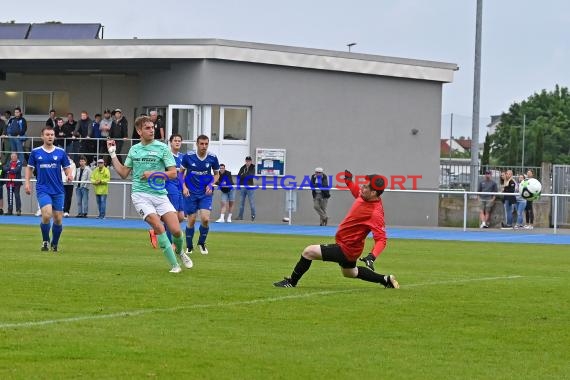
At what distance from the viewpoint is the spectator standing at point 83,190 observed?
1476 inches

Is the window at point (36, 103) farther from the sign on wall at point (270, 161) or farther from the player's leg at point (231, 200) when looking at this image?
the player's leg at point (231, 200)

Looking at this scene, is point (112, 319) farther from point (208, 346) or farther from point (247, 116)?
point (247, 116)

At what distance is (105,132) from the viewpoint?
130 ft

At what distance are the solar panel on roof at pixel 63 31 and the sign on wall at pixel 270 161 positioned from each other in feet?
25.7

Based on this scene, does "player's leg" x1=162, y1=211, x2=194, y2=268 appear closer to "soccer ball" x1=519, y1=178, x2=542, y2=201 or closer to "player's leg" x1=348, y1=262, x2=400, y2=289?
"player's leg" x1=348, y1=262, x2=400, y2=289

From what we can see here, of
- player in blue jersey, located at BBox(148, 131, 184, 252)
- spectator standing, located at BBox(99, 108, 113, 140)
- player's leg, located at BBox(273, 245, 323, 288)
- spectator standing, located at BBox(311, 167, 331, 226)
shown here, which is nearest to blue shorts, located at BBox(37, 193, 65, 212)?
player in blue jersey, located at BBox(148, 131, 184, 252)

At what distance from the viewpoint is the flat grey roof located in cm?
4069

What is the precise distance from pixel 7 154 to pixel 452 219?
15292mm

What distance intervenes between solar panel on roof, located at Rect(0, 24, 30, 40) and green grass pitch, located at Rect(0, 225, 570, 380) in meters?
27.5

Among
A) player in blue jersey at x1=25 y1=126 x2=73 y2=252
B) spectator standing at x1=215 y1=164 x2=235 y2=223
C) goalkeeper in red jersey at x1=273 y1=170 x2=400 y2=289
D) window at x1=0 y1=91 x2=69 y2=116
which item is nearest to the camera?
goalkeeper in red jersey at x1=273 y1=170 x2=400 y2=289

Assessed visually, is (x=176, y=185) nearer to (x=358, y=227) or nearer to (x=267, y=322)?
(x=358, y=227)

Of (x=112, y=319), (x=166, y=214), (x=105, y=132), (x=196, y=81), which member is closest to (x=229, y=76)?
(x=196, y=81)

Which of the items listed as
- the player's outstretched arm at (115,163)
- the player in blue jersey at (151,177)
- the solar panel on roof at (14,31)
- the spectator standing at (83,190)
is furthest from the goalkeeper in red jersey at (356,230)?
the solar panel on roof at (14,31)

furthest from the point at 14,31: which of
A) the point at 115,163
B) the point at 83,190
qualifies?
the point at 115,163
